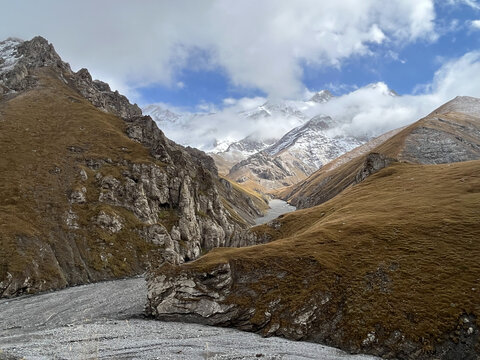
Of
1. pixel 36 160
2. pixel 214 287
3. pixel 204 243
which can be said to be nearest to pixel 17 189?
pixel 36 160

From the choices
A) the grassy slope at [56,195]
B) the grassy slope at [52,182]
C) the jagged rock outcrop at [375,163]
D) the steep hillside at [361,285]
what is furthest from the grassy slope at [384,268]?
the jagged rock outcrop at [375,163]

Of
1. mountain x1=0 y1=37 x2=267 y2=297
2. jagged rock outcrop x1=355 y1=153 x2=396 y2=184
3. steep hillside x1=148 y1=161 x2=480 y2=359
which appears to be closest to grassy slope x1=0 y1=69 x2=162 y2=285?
mountain x1=0 y1=37 x2=267 y2=297

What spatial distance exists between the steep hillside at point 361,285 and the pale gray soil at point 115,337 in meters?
4.06

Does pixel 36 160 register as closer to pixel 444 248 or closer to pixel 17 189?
pixel 17 189

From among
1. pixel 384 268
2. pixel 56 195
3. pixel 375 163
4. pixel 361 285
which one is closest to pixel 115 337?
pixel 361 285

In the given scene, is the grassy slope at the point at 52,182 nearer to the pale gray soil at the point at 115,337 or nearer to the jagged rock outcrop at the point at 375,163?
the pale gray soil at the point at 115,337

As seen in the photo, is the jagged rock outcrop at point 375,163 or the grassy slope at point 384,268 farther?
the jagged rock outcrop at point 375,163

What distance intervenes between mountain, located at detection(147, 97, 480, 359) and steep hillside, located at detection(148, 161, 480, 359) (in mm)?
151

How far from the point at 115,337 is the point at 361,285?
41058mm

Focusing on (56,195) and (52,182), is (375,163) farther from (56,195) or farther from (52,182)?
(52,182)

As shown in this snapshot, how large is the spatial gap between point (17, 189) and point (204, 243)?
77.5m

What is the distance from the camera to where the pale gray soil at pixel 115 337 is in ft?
137

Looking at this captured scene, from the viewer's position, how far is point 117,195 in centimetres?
13062

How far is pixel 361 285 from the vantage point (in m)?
55.0
